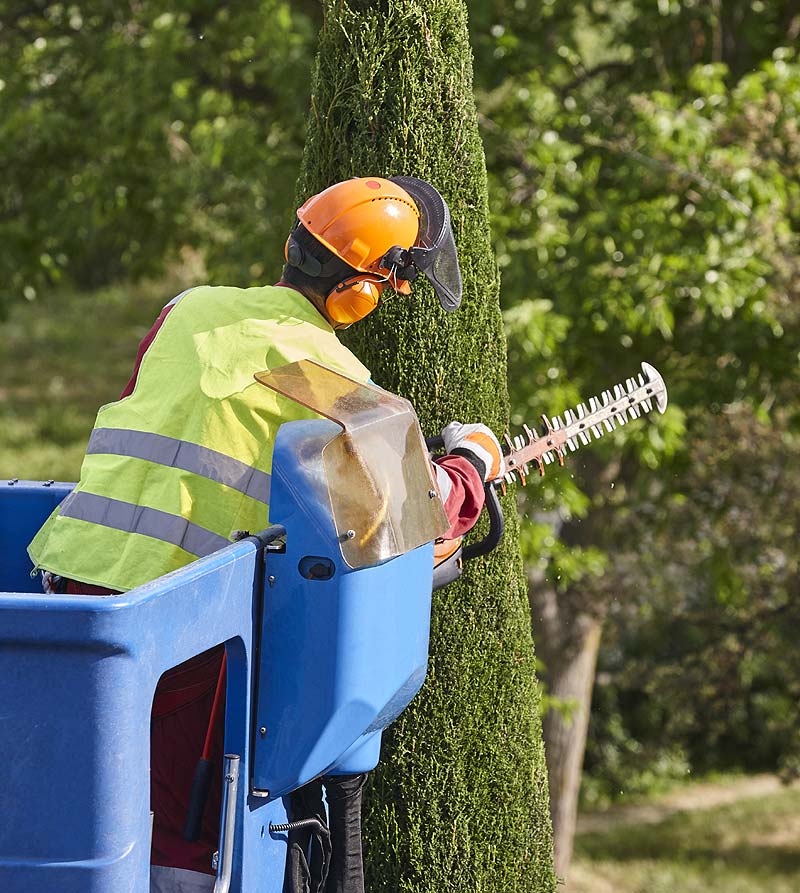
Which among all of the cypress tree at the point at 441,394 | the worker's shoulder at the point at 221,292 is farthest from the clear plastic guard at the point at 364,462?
the cypress tree at the point at 441,394

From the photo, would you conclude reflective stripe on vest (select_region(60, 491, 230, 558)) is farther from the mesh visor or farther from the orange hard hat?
the mesh visor

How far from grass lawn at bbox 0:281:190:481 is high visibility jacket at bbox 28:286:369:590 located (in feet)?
43.0

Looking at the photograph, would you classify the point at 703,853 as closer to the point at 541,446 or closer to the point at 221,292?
the point at 541,446

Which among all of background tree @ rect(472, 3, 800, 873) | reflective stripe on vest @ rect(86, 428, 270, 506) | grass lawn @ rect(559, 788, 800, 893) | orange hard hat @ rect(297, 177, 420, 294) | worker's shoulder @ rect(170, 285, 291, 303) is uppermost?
background tree @ rect(472, 3, 800, 873)

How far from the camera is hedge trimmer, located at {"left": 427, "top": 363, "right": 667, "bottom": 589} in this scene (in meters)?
3.14

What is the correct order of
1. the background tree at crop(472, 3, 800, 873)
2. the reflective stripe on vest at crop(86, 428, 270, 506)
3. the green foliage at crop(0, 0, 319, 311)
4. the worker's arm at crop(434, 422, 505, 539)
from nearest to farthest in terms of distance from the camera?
1. the reflective stripe on vest at crop(86, 428, 270, 506)
2. the worker's arm at crop(434, 422, 505, 539)
3. the background tree at crop(472, 3, 800, 873)
4. the green foliage at crop(0, 0, 319, 311)

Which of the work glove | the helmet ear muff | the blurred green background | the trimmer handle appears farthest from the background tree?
the helmet ear muff

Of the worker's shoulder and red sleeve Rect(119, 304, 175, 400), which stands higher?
the worker's shoulder

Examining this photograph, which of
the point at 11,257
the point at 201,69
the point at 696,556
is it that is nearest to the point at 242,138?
the point at 201,69

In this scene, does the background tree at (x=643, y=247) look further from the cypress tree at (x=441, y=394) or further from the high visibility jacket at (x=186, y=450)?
the high visibility jacket at (x=186, y=450)

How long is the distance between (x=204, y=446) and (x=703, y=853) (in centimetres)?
941

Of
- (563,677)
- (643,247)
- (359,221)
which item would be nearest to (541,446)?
(359,221)

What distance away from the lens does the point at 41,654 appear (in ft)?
6.95

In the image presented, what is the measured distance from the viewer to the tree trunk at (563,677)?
8.77m
